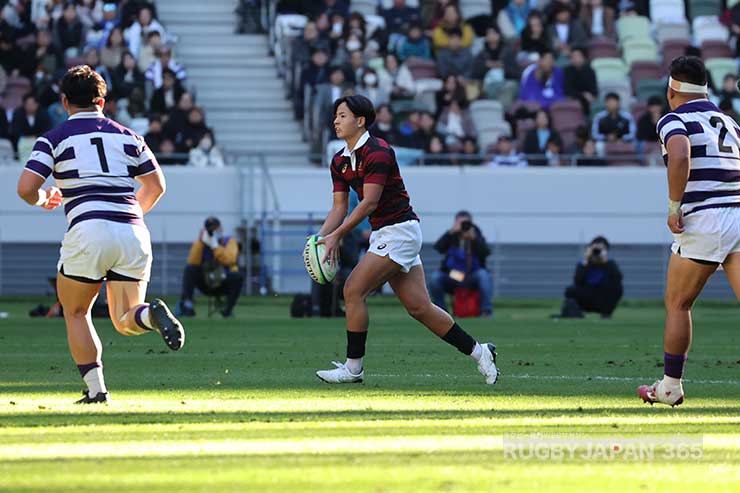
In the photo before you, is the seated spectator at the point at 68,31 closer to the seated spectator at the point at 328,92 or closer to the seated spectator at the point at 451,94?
the seated spectator at the point at 328,92

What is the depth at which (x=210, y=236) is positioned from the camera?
894 inches

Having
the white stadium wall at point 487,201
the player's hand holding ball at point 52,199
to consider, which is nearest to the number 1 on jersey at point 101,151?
the player's hand holding ball at point 52,199

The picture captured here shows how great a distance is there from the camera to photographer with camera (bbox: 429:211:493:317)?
22.7 meters

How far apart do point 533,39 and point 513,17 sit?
5.49 ft

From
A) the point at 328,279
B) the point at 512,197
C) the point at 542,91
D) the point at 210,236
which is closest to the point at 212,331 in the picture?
the point at 210,236

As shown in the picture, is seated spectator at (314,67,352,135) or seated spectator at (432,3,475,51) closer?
seated spectator at (314,67,352,135)

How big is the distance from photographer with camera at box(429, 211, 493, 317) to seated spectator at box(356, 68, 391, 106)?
605cm

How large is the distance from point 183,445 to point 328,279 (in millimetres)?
3946

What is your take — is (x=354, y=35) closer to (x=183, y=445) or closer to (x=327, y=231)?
(x=327, y=231)

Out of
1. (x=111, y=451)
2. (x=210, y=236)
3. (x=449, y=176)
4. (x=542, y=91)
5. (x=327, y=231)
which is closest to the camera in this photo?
(x=111, y=451)

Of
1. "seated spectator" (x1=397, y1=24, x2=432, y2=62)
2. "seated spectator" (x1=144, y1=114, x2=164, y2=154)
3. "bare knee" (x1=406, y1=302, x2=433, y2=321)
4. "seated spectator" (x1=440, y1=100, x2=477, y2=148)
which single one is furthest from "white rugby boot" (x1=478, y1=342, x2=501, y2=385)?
"seated spectator" (x1=397, y1=24, x2=432, y2=62)

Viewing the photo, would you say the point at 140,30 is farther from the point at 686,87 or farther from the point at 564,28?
the point at 686,87

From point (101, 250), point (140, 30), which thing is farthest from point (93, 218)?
point (140, 30)

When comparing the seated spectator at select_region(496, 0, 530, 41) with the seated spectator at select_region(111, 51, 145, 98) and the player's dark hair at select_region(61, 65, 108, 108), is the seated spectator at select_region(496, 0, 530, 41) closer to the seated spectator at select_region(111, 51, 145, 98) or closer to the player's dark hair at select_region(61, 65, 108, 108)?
the seated spectator at select_region(111, 51, 145, 98)
